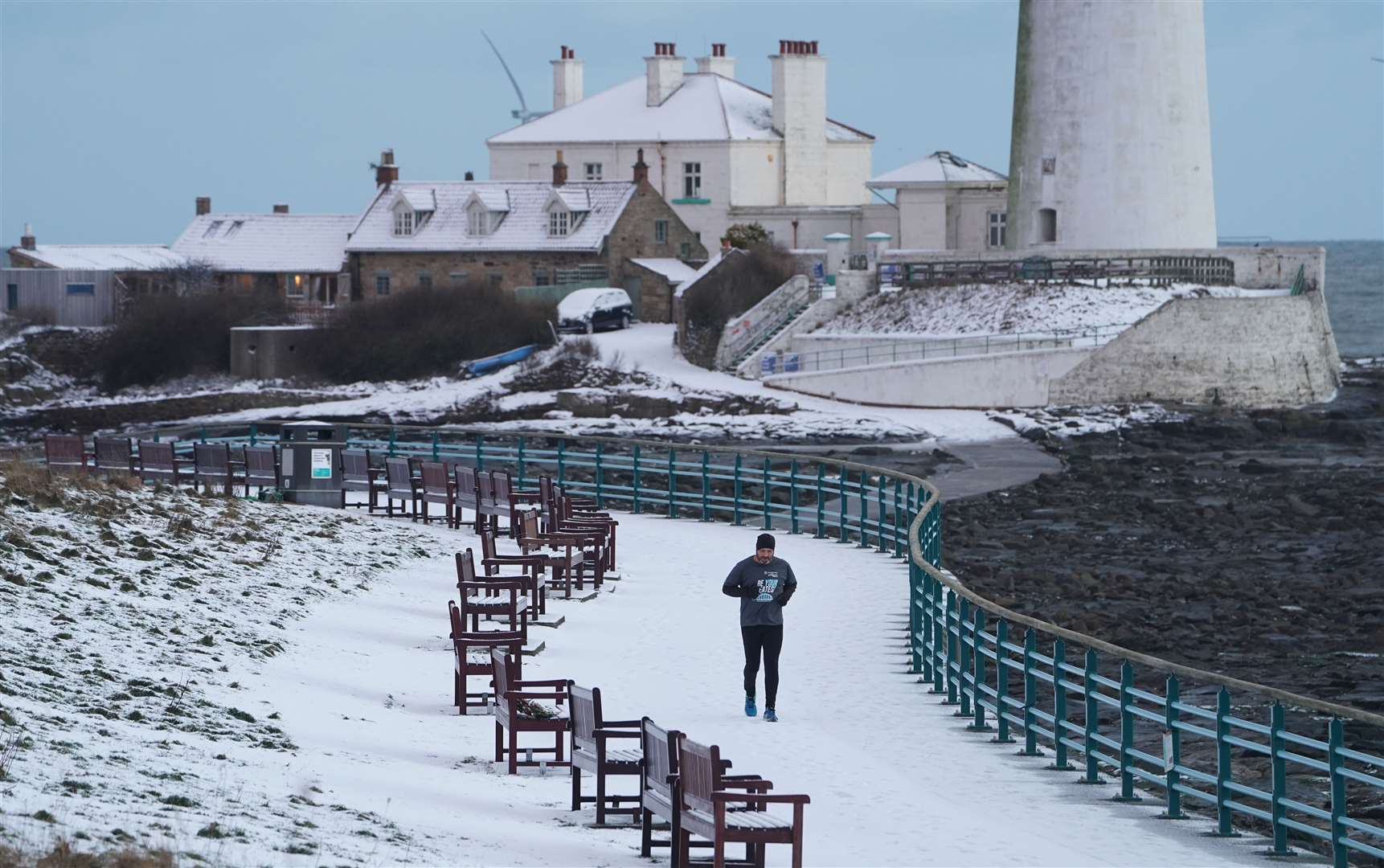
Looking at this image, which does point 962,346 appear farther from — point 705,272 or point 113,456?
point 113,456

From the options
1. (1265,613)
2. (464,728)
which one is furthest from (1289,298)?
(464,728)

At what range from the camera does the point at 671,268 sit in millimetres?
62812

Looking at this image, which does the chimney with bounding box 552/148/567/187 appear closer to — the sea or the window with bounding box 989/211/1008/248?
the window with bounding box 989/211/1008/248

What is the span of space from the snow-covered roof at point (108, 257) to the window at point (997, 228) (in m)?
26.1

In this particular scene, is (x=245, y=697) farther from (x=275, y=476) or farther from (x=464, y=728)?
(x=275, y=476)

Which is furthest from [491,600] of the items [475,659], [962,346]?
[962,346]

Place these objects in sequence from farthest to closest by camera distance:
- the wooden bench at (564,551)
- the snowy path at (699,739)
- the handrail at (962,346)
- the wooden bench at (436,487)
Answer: the handrail at (962,346) → the wooden bench at (436,487) → the wooden bench at (564,551) → the snowy path at (699,739)

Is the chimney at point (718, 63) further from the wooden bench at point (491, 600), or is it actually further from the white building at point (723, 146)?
the wooden bench at point (491, 600)

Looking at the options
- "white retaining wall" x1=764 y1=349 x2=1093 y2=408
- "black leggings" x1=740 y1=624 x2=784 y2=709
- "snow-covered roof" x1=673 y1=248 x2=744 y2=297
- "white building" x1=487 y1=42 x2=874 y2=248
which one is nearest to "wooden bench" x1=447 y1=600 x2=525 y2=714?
"black leggings" x1=740 y1=624 x2=784 y2=709

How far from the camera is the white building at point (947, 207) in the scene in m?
64.4

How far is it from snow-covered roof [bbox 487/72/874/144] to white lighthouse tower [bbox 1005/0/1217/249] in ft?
56.3

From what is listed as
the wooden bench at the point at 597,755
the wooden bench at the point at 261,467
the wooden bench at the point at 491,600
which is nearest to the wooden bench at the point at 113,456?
the wooden bench at the point at 261,467

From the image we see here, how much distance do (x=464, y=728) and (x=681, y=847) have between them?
4.14 m

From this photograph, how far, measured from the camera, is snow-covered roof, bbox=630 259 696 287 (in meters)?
61.4
